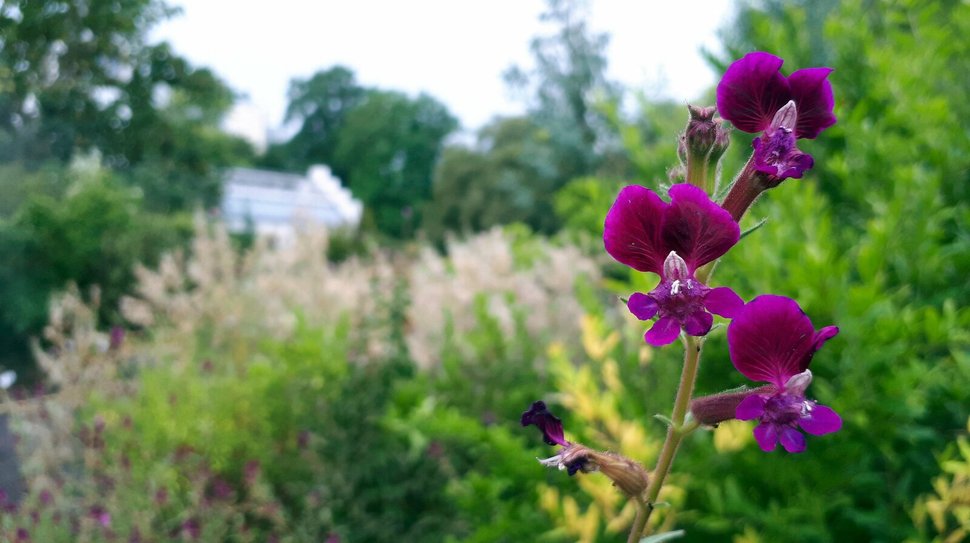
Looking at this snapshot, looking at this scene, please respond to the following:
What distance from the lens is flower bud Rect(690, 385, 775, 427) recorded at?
1.61 feet

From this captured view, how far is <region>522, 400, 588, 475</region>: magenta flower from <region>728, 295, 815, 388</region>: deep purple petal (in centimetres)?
14

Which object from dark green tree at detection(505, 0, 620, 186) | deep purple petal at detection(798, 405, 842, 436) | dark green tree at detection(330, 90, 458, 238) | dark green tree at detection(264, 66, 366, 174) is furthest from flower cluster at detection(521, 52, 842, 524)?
dark green tree at detection(264, 66, 366, 174)

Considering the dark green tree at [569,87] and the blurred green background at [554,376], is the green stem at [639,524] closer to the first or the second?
the blurred green background at [554,376]

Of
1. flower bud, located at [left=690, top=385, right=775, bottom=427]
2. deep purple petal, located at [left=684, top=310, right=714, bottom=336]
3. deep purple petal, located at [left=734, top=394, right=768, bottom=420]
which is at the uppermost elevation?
deep purple petal, located at [left=684, top=310, right=714, bottom=336]

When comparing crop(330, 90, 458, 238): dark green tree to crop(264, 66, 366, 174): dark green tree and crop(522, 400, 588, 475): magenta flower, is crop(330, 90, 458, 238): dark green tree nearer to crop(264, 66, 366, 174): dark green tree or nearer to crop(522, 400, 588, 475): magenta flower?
crop(264, 66, 366, 174): dark green tree

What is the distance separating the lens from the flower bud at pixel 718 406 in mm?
490

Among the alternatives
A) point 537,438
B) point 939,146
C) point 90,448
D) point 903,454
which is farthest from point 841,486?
point 90,448

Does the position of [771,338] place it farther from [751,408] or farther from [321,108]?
[321,108]

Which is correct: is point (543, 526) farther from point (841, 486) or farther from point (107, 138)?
point (107, 138)

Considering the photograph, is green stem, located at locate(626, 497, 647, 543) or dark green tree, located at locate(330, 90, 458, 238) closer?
green stem, located at locate(626, 497, 647, 543)

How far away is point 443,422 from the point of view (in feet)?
6.88

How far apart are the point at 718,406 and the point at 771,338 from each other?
68mm

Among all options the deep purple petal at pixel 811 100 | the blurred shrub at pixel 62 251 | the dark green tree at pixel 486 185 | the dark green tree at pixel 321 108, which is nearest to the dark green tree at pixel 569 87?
the dark green tree at pixel 486 185

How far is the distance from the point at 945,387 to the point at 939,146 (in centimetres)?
76
